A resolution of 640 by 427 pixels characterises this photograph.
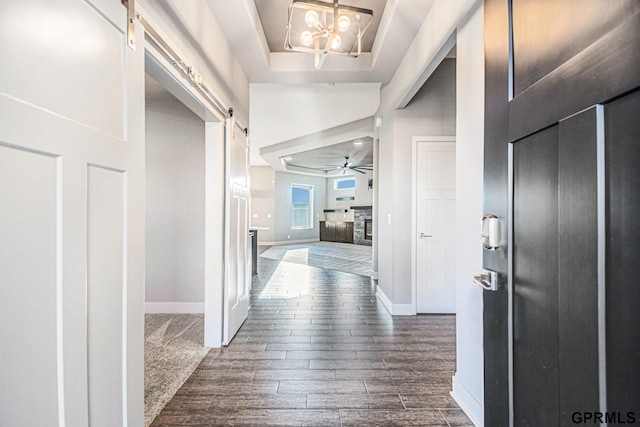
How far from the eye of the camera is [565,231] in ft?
2.54

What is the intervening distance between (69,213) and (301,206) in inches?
430

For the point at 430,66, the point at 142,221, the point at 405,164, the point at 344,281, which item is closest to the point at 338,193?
the point at 344,281

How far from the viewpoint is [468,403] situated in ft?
5.69

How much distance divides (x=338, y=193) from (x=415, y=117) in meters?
8.78

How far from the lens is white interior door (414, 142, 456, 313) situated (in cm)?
344

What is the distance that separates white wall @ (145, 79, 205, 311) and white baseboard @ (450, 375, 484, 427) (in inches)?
109

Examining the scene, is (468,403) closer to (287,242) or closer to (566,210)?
(566,210)

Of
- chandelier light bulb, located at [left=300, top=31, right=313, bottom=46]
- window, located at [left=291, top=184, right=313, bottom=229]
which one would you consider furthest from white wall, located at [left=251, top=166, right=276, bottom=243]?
chandelier light bulb, located at [left=300, top=31, right=313, bottom=46]

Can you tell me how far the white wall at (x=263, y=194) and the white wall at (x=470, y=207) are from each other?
8.96 m

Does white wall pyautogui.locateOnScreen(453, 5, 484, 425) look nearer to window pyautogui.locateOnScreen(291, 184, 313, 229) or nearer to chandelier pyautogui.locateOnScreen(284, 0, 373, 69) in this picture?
chandelier pyautogui.locateOnScreen(284, 0, 373, 69)

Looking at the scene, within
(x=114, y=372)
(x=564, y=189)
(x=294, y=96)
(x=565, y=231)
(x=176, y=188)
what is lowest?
(x=114, y=372)

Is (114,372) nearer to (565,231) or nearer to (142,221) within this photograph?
(142,221)

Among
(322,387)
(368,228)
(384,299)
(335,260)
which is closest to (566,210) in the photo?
(322,387)

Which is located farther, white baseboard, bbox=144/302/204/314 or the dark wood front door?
white baseboard, bbox=144/302/204/314
